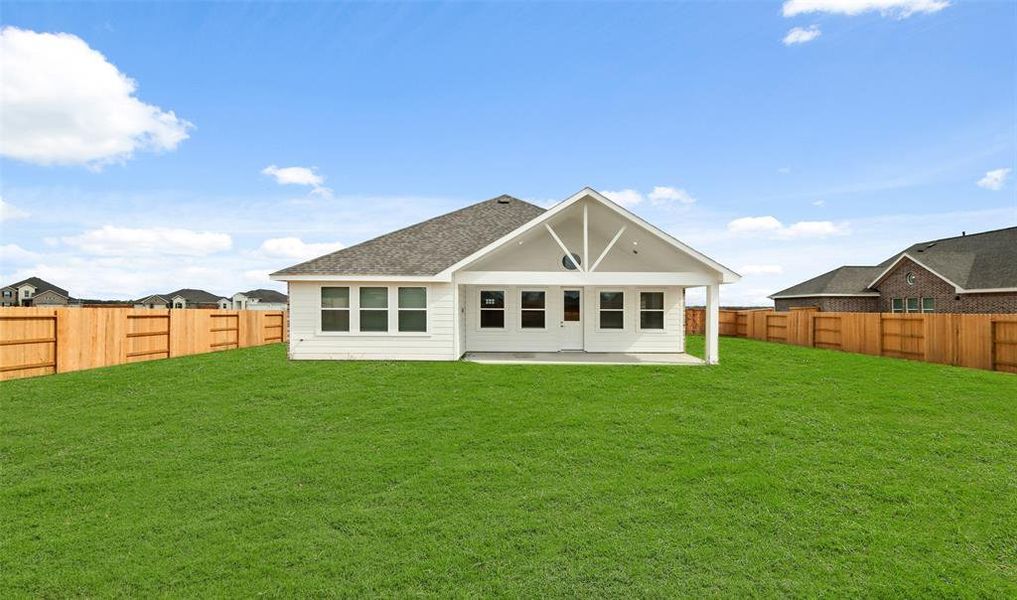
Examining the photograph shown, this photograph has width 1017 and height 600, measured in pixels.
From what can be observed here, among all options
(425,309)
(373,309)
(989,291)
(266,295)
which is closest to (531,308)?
(425,309)

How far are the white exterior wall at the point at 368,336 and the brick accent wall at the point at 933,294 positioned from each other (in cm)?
2661

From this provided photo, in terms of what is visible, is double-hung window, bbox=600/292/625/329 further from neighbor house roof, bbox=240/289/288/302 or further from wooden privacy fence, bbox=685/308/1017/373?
neighbor house roof, bbox=240/289/288/302

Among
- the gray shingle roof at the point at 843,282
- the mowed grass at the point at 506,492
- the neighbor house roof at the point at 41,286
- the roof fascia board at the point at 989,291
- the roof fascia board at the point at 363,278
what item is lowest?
the mowed grass at the point at 506,492

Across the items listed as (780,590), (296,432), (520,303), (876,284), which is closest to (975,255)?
(876,284)

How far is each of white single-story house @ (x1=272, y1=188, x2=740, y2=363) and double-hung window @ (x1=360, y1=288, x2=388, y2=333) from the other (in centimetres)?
3

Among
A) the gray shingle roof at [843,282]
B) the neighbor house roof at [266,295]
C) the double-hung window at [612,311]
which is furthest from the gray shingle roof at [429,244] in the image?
the neighbor house roof at [266,295]

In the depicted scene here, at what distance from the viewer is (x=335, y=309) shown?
50.5ft

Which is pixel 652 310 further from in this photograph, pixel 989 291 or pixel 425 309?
pixel 989 291

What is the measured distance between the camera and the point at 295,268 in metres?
15.4

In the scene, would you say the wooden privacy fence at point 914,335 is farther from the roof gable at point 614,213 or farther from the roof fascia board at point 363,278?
the roof fascia board at point 363,278

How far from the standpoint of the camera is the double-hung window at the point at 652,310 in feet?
59.6

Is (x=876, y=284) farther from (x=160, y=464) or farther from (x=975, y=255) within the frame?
(x=160, y=464)

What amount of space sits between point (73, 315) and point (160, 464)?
9842 mm

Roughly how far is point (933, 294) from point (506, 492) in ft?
101
